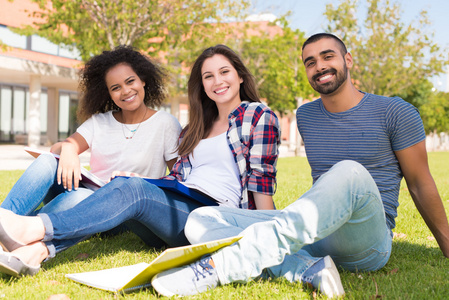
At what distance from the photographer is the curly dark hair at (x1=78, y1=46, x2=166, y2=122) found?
12.9ft

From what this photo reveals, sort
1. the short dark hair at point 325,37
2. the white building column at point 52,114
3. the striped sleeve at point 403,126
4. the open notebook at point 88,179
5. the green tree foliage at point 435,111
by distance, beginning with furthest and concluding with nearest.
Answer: the green tree foliage at point 435,111
the white building column at point 52,114
the open notebook at point 88,179
the short dark hair at point 325,37
the striped sleeve at point 403,126

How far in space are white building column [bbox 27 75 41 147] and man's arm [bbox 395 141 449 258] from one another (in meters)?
21.4

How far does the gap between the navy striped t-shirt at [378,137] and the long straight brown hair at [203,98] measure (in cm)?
81

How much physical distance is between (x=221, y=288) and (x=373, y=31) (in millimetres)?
21525

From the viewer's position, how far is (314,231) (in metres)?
2.15

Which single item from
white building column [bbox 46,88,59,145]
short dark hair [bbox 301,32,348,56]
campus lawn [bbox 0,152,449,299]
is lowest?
white building column [bbox 46,88,59,145]

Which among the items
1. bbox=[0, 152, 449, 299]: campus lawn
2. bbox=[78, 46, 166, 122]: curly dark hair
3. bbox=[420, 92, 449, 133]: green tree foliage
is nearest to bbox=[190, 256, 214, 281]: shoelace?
bbox=[0, 152, 449, 299]: campus lawn

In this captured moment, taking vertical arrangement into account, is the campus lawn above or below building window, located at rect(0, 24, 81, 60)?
below

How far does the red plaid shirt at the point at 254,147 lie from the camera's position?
3043mm

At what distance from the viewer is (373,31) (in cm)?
2164

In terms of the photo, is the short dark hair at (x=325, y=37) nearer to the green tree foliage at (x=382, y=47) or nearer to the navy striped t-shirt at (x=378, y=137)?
the navy striped t-shirt at (x=378, y=137)

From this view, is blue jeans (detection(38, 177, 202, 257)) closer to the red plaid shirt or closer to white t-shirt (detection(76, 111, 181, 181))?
the red plaid shirt

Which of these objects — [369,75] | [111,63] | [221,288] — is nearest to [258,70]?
[369,75]

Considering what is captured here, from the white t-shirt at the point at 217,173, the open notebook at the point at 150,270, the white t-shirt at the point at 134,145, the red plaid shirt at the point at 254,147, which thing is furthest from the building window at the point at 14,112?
the open notebook at the point at 150,270
